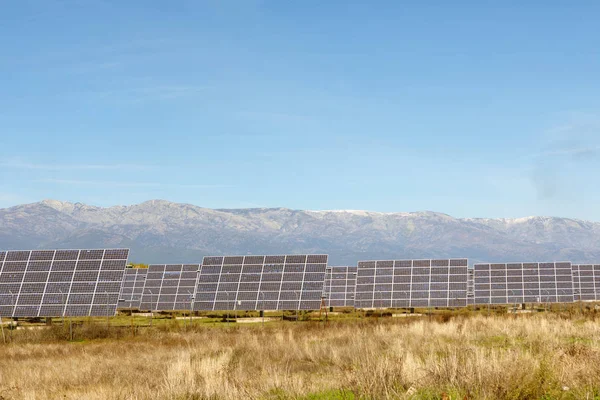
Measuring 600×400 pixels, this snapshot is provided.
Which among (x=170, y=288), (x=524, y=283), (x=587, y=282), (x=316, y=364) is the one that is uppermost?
(x=316, y=364)

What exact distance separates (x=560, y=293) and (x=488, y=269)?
23.6 ft

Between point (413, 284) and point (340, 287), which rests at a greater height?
point (413, 284)

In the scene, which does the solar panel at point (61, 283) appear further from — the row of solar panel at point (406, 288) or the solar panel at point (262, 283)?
the row of solar panel at point (406, 288)

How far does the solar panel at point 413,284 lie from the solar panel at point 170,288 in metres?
14.4

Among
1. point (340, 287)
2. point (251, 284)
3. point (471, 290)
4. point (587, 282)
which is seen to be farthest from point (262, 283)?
point (471, 290)

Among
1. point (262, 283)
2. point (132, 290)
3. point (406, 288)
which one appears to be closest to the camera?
point (262, 283)

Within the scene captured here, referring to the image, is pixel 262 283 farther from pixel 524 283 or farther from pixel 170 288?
pixel 524 283

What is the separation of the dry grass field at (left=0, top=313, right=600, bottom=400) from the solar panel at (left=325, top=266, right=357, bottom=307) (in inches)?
1284

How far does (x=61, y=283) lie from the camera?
44062 millimetres

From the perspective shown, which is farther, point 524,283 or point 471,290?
point 471,290

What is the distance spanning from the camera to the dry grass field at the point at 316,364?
1388 centimetres

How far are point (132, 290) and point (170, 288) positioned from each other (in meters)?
14.5

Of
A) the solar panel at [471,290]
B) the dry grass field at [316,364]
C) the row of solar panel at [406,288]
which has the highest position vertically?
the dry grass field at [316,364]

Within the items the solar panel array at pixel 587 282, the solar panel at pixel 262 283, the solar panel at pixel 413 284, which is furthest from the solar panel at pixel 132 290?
the solar panel array at pixel 587 282
